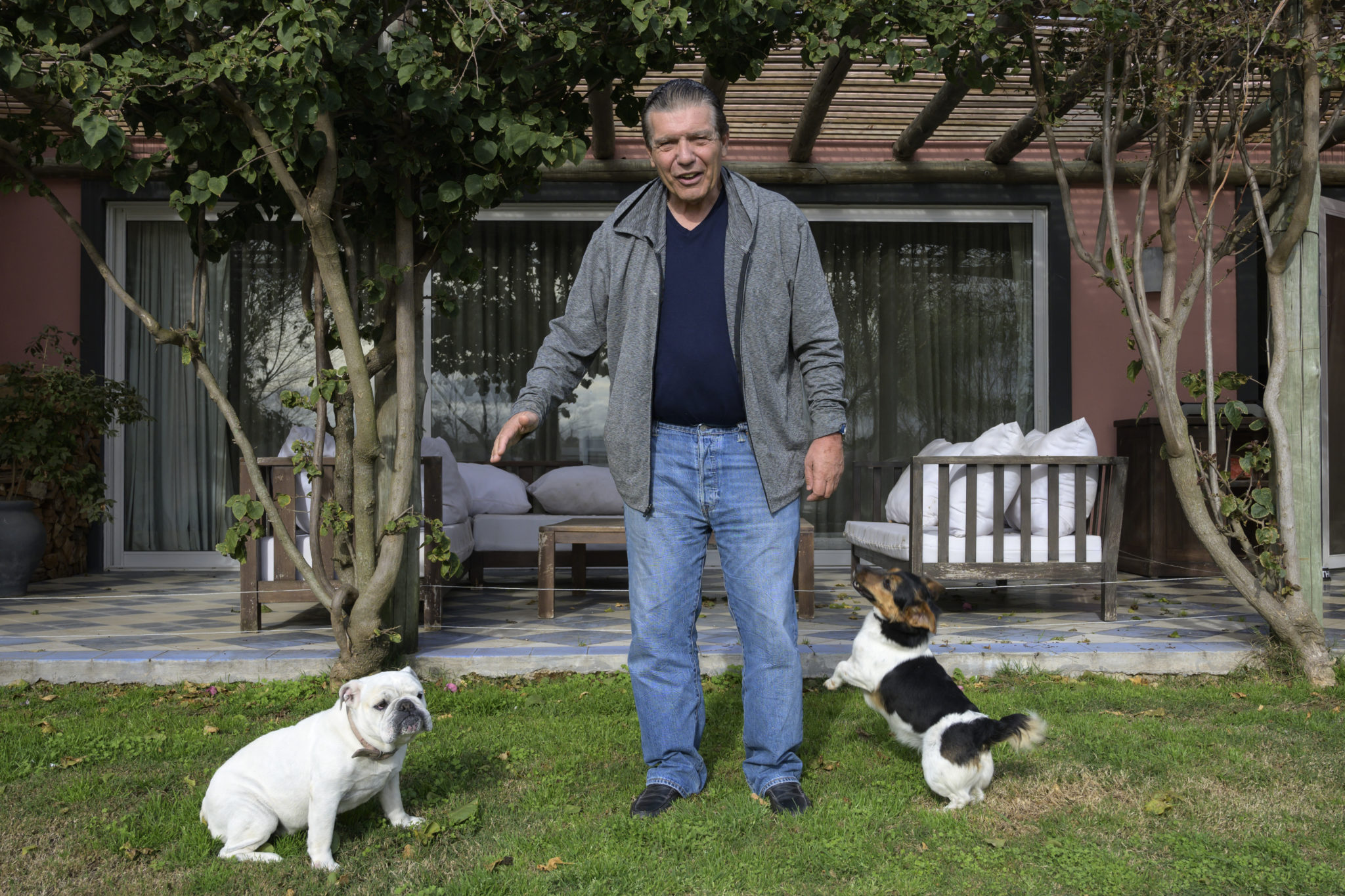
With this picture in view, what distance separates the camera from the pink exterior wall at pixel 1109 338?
7418 mm

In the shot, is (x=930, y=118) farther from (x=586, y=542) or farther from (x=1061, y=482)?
(x=586, y=542)

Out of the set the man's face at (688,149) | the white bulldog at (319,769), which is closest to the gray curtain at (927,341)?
the man's face at (688,149)

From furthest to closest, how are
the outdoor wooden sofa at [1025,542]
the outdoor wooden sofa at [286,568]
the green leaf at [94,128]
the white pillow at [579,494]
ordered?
the white pillow at [579,494] → the outdoor wooden sofa at [1025,542] → the outdoor wooden sofa at [286,568] → the green leaf at [94,128]

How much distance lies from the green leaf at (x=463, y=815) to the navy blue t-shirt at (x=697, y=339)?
1.05 metres

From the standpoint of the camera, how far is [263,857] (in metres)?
2.21

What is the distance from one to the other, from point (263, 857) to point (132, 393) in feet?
17.3

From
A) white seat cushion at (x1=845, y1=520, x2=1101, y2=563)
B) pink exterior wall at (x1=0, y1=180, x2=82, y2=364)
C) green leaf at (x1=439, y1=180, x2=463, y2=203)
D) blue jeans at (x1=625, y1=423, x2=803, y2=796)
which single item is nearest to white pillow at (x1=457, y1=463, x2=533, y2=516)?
white seat cushion at (x1=845, y1=520, x2=1101, y2=563)

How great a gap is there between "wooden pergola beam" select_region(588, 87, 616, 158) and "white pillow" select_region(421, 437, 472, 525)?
6.60 feet

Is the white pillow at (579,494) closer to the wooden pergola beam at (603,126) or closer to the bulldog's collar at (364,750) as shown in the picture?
the wooden pergola beam at (603,126)

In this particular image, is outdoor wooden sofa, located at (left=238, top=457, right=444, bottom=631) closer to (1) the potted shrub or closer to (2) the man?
(1) the potted shrub

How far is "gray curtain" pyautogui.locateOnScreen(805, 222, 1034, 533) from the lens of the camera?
7.79m

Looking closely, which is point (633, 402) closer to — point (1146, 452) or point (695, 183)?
point (695, 183)

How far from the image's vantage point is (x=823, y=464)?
8.08ft

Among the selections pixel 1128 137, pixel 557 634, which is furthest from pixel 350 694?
pixel 1128 137
